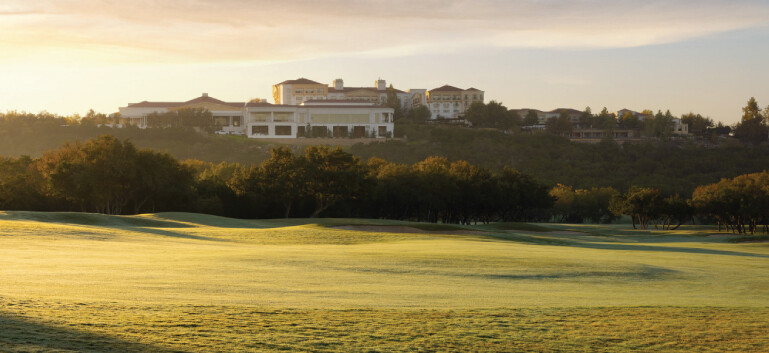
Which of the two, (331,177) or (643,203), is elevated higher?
(331,177)

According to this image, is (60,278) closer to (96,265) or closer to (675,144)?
(96,265)

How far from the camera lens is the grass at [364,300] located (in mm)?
12953

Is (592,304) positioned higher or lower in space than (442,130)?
lower

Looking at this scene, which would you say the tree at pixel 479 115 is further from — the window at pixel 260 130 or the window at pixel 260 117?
the window at pixel 260 130

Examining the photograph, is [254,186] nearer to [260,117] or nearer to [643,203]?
[643,203]

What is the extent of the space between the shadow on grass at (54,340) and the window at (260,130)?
161 metres

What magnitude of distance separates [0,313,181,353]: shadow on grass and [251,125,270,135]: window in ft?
528

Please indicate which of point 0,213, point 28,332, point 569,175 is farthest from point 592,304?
point 569,175

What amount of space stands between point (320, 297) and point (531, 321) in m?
4.72

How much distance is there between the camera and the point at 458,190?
291 feet

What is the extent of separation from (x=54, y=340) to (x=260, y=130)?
16372cm

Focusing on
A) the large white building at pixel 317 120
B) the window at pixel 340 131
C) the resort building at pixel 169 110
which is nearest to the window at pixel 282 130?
the large white building at pixel 317 120

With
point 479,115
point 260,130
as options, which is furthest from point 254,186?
point 479,115

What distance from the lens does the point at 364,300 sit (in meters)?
17.3
